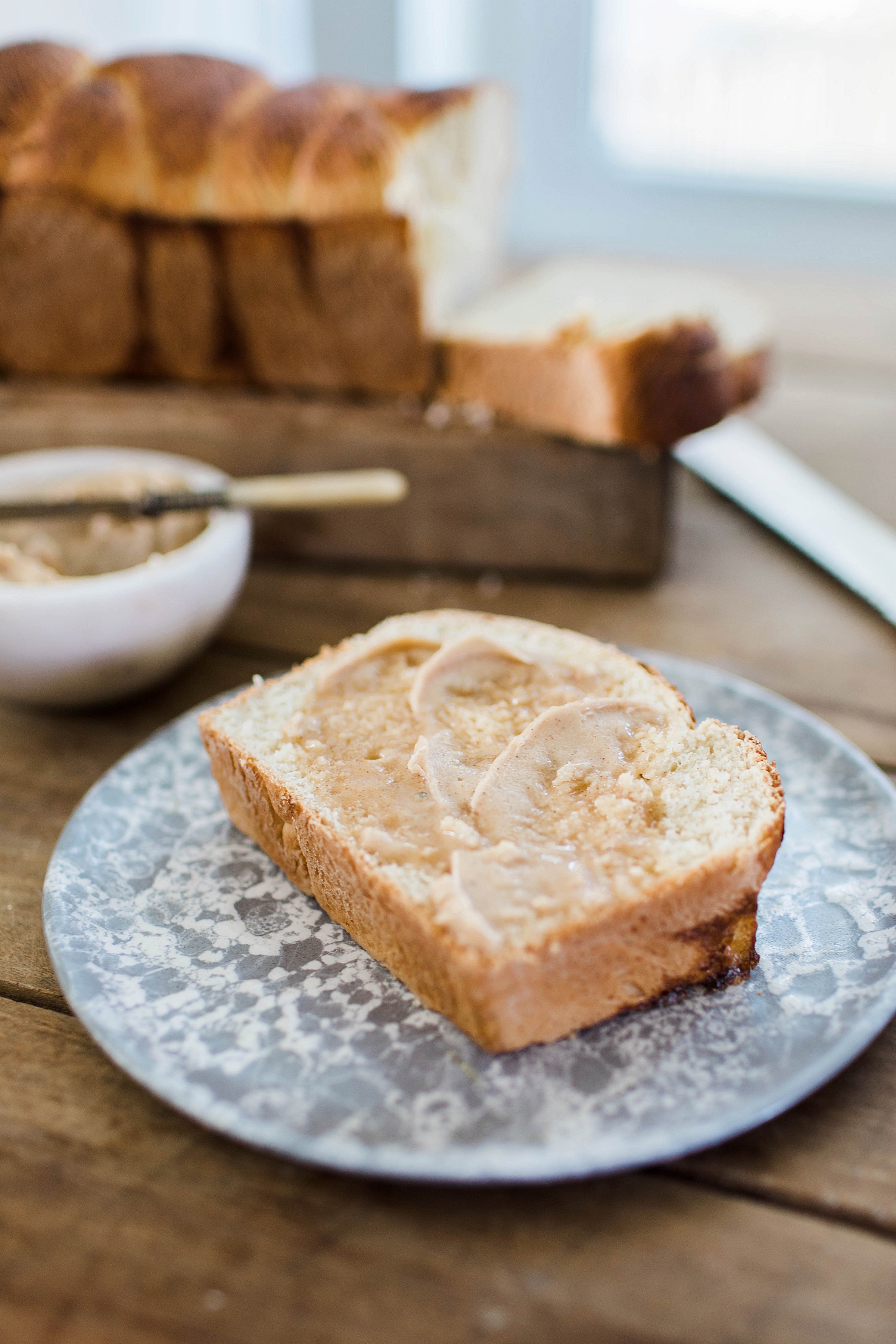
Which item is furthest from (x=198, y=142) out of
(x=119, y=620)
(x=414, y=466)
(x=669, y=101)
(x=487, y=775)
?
(x=669, y=101)

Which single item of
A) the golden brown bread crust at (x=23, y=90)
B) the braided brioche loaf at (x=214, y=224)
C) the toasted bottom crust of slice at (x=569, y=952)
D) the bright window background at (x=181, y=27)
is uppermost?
the bright window background at (x=181, y=27)

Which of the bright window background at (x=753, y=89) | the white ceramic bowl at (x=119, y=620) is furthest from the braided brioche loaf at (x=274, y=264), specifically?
the bright window background at (x=753, y=89)

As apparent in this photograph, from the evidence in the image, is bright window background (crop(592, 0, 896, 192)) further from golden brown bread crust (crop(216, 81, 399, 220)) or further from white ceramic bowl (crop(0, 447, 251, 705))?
white ceramic bowl (crop(0, 447, 251, 705))

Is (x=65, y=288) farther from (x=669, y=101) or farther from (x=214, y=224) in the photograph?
(x=669, y=101)

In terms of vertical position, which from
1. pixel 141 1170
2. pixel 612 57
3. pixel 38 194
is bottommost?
pixel 141 1170

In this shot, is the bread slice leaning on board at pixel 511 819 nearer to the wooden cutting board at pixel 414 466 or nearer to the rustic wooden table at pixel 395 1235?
the rustic wooden table at pixel 395 1235

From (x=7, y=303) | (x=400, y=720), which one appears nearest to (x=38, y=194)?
(x=7, y=303)

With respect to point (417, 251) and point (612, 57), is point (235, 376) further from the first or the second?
point (612, 57)

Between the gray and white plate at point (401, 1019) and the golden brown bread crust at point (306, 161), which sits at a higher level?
the golden brown bread crust at point (306, 161)
